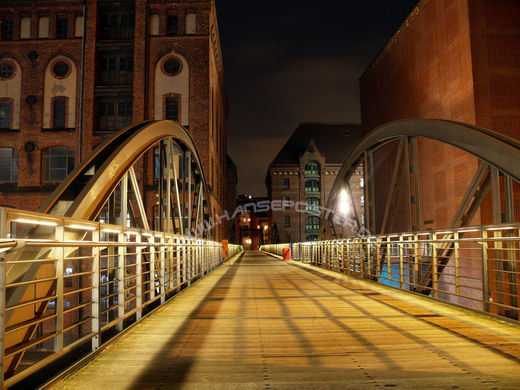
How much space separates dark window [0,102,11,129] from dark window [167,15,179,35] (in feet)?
33.2

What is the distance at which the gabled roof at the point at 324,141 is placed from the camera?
64125 mm

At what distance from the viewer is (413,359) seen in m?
3.69

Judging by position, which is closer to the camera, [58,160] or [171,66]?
[58,160]

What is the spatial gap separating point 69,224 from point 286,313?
142 inches

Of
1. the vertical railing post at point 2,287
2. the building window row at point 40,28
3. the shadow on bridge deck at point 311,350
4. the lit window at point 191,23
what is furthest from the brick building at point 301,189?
the vertical railing post at point 2,287

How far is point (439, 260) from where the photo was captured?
320 inches

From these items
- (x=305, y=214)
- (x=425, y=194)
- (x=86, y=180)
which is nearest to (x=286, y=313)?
(x=86, y=180)

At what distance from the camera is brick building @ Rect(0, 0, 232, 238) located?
1024 inches

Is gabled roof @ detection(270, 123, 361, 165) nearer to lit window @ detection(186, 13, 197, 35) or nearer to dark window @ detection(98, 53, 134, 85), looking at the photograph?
lit window @ detection(186, 13, 197, 35)

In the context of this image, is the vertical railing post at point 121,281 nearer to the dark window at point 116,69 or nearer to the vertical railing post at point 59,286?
the vertical railing post at point 59,286

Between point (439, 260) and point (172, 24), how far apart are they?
24.0 metres

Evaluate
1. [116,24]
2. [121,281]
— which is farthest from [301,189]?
[121,281]

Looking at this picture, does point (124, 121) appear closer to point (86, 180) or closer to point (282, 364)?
point (86, 180)

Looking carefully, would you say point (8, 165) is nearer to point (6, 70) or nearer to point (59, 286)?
point (6, 70)
